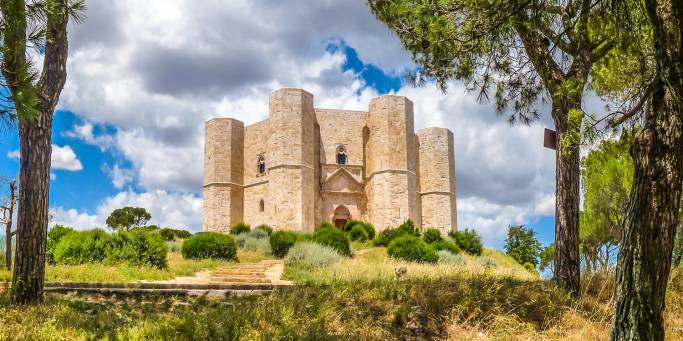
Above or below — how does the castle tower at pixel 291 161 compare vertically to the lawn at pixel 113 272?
above

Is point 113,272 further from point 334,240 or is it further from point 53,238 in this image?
point 334,240

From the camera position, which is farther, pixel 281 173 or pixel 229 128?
pixel 229 128

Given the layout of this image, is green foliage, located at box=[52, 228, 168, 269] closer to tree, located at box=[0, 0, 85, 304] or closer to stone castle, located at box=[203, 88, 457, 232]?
tree, located at box=[0, 0, 85, 304]

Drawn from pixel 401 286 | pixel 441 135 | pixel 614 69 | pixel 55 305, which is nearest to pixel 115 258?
pixel 55 305

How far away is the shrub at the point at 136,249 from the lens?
12711 millimetres

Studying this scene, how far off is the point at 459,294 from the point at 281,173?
21041 millimetres

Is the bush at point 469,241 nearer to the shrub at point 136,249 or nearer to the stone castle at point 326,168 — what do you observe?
the stone castle at point 326,168

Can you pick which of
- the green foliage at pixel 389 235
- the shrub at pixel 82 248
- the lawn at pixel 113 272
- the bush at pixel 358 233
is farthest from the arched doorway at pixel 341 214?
the shrub at pixel 82 248

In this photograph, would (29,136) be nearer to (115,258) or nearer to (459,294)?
(459,294)

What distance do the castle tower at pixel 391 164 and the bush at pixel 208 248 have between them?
12.5 m

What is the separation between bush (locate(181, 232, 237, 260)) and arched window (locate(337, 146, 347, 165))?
14193 mm

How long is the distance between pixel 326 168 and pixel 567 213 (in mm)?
22734

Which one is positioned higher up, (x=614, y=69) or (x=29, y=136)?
(x=614, y=69)

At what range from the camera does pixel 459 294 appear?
6.80 m
